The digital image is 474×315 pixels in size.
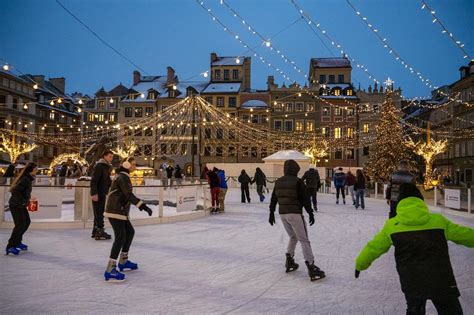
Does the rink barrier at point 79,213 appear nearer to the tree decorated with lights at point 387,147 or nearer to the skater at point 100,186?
the skater at point 100,186

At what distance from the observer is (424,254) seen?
2.90 meters

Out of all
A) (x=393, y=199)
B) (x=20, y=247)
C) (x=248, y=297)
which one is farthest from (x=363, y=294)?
(x=20, y=247)

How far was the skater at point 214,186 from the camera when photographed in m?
14.6

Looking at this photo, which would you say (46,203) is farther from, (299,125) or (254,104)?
(299,125)

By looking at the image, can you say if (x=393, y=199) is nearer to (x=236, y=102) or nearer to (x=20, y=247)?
(x=20, y=247)

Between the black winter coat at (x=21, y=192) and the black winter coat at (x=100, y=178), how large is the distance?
1.28m

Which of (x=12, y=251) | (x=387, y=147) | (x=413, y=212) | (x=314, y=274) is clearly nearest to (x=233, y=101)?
(x=387, y=147)

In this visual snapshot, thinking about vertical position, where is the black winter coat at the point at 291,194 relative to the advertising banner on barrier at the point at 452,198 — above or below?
above

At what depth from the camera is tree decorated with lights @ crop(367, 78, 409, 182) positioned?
26.7m

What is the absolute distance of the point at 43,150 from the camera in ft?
182

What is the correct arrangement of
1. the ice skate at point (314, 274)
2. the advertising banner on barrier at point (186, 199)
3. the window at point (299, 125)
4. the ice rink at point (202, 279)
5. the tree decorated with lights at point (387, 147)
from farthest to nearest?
the window at point (299, 125), the tree decorated with lights at point (387, 147), the advertising banner on barrier at point (186, 199), the ice skate at point (314, 274), the ice rink at point (202, 279)

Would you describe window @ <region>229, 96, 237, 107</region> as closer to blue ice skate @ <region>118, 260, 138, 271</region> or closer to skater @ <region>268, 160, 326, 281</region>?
skater @ <region>268, 160, 326, 281</region>

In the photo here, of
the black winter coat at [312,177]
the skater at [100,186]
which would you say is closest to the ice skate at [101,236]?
the skater at [100,186]

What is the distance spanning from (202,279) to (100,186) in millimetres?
3993
